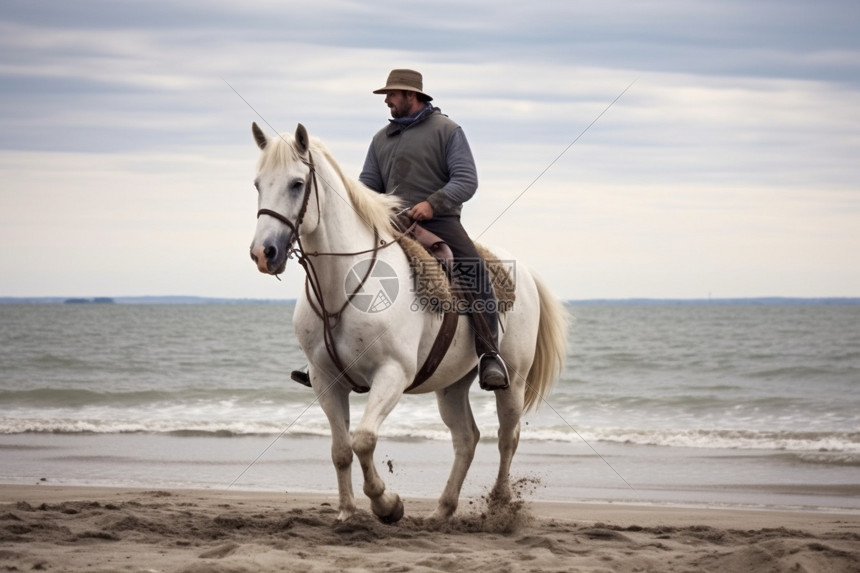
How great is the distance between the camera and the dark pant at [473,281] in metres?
7.04

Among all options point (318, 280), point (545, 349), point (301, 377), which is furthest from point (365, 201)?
point (545, 349)

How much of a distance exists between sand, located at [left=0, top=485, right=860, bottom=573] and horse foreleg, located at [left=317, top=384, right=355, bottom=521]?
193 millimetres

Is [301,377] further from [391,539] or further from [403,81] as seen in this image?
[403,81]

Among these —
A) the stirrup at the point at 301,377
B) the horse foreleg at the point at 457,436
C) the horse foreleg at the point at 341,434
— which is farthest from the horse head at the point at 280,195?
the horse foreleg at the point at 457,436

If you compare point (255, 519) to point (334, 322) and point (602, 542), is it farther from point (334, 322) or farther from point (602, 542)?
point (602, 542)

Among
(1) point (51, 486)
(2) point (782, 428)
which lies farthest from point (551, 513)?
(2) point (782, 428)

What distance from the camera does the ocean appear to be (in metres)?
10.5

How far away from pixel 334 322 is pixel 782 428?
11508 mm

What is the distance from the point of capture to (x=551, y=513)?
865 centimetres

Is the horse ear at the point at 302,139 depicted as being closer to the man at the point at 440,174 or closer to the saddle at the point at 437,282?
the saddle at the point at 437,282

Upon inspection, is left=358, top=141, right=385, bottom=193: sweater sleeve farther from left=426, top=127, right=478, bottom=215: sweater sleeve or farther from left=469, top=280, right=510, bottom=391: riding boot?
left=469, top=280, right=510, bottom=391: riding boot

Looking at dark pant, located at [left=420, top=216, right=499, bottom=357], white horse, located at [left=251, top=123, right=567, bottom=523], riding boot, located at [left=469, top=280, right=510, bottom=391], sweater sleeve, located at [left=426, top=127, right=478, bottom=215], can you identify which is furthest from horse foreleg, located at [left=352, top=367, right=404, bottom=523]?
sweater sleeve, located at [left=426, top=127, right=478, bottom=215]

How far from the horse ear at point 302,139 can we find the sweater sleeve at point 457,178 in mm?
1263

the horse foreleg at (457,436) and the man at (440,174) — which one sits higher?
the man at (440,174)
